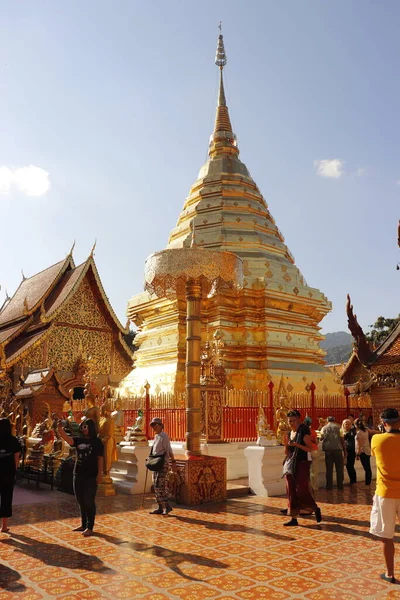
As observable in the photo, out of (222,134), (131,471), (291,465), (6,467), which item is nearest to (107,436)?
(131,471)

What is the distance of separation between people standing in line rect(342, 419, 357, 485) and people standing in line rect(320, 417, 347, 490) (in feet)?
2.33

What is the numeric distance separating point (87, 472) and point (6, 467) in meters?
0.89

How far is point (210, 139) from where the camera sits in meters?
18.7

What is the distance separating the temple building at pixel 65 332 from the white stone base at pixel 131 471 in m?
7.87

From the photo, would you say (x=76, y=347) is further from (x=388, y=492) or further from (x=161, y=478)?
(x=388, y=492)

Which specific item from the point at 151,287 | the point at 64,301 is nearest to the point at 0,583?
the point at 151,287

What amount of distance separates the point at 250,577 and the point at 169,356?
9.70 meters

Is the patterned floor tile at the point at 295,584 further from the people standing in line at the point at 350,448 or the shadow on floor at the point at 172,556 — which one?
the people standing in line at the point at 350,448

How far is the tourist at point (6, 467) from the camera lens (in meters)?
5.51

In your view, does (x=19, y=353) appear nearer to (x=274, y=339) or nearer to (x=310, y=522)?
(x=274, y=339)

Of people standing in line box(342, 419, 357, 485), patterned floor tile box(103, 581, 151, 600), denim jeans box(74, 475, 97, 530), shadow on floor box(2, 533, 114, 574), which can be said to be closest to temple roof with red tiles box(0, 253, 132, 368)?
people standing in line box(342, 419, 357, 485)

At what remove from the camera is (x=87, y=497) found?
5.46 meters

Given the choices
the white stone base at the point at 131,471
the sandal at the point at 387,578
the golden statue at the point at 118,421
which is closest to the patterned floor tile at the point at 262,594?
the sandal at the point at 387,578

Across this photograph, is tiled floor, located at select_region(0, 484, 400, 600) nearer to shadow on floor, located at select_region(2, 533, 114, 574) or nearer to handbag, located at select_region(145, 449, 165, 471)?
shadow on floor, located at select_region(2, 533, 114, 574)
